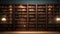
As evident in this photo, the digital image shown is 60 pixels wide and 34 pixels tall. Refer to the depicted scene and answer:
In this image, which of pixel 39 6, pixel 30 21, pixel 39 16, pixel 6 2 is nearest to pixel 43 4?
pixel 39 6

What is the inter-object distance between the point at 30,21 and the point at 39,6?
82cm

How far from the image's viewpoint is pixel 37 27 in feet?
20.3

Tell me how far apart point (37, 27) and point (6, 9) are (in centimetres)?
169

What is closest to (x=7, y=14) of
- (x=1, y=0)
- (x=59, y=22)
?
(x=1, y=0)

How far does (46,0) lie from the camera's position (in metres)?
5.94

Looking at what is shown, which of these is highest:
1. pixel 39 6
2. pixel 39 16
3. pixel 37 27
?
pixel 39 6

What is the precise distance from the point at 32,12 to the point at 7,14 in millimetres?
1187

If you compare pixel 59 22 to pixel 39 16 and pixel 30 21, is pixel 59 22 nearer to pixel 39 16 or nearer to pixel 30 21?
pixel 39 16

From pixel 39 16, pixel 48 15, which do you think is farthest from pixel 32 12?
pixel 48 15

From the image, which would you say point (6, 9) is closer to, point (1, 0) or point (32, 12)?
point (1, 0)

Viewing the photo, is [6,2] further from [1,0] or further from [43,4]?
[43,4]

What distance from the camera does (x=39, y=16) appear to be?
6160mm

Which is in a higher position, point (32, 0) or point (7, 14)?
point (32, 0)

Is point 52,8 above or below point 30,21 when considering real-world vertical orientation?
above
